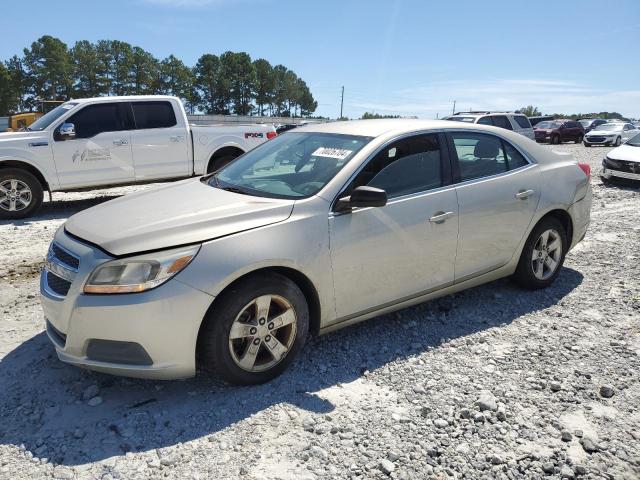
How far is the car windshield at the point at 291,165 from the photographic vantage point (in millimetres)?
3436

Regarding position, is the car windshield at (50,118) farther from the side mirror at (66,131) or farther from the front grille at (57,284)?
the front grille at (57,284)

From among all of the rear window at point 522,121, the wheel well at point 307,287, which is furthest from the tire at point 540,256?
the rear window at point 522,121

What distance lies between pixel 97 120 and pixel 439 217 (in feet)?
23.0

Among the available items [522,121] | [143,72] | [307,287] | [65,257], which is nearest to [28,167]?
[65,257]

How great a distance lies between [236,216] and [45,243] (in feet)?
14.7

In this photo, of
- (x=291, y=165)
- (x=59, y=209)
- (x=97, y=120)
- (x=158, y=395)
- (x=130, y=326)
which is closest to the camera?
(x=130, y=326)

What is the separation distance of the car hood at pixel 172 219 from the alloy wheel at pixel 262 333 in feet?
1.56

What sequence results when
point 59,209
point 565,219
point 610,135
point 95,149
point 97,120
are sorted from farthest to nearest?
point 610,135 < point 59,209 < point 97,120 < point 95,149 < point 565,219

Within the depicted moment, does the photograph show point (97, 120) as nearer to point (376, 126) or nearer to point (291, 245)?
point (376, 126)

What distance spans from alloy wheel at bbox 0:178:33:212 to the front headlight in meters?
6.31

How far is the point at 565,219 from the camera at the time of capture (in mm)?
4691

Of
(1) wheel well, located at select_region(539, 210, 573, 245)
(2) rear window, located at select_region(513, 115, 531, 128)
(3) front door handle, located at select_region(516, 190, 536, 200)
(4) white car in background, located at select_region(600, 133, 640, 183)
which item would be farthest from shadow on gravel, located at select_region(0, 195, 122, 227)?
(2) rear window, located at select_region(513, 115, 531, 128)

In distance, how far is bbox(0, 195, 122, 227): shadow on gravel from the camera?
7926 millimetres

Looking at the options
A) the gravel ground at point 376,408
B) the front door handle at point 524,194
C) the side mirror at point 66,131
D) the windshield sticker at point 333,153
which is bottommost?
the gravel ground at point 376,408
